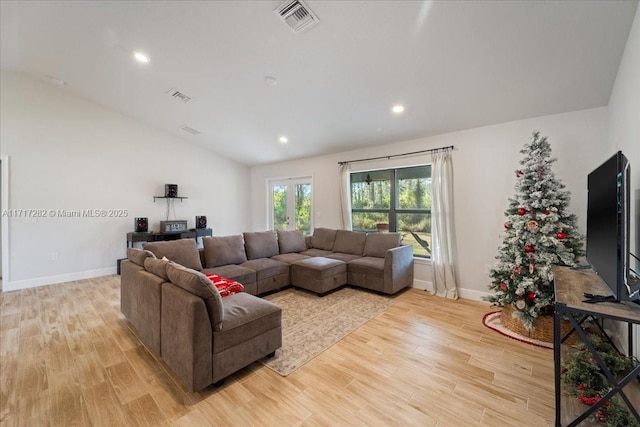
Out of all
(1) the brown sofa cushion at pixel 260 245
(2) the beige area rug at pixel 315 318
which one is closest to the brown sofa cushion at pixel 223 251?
(1) the brown sofa cushion at pixel 260 245

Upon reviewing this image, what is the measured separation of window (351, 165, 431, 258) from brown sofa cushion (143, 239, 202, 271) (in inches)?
116

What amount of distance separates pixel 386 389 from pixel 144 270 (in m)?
2.45

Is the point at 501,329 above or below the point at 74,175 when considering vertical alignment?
below

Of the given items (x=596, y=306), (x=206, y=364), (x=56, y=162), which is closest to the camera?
(x=596, y=306)

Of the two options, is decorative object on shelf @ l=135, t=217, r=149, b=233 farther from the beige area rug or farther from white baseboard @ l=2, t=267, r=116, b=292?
the beige area rug

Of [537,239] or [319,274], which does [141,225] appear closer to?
[319,274]

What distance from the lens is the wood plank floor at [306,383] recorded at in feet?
5.55

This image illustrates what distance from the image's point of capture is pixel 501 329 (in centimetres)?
285

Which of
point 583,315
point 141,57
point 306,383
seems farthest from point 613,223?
point 141,57

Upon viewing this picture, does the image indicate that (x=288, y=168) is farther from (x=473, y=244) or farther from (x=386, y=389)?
(x=386, y=389)

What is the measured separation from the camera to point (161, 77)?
3.68m

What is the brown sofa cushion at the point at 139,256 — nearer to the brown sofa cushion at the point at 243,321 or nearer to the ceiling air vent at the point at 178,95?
the brown sofa cushion at the point at 243,321

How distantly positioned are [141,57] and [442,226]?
4.68 m

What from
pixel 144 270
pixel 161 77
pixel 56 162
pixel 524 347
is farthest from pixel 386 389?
pixel 56 162
